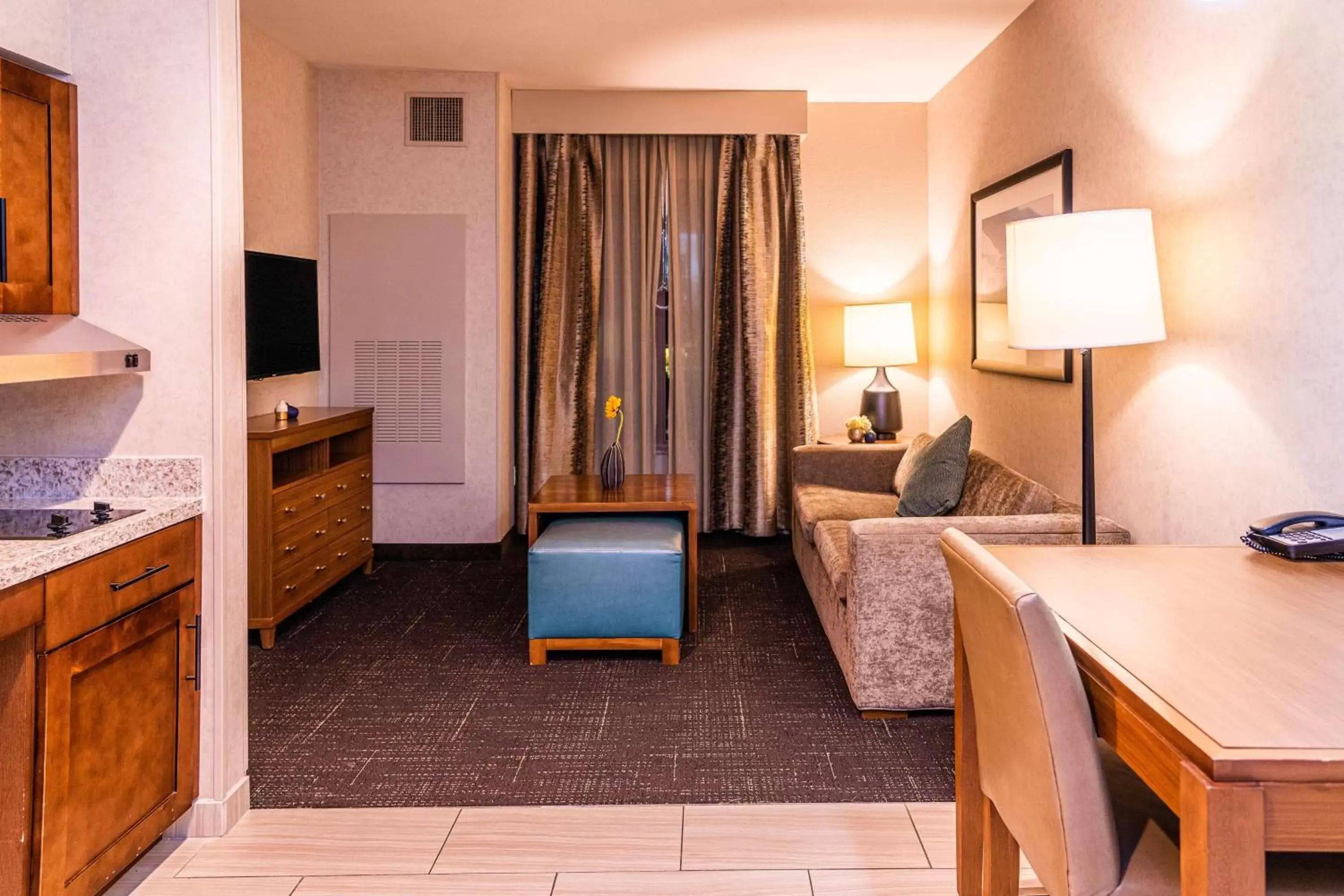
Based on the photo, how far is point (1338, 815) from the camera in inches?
49.8

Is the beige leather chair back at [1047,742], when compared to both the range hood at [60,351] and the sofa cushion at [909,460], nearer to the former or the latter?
the range hood at [60,351]

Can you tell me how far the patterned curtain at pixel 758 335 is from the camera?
654 cm

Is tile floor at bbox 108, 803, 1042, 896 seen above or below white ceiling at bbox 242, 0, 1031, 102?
below

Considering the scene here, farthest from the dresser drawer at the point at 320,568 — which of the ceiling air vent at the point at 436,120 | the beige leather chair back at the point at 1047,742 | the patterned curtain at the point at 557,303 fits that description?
the beige leather chair back at the point at 1047,742

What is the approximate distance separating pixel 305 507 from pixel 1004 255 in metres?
3.17

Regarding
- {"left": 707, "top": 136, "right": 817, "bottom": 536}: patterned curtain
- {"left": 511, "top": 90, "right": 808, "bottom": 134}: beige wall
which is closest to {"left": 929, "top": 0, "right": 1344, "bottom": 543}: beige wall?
{"left": 511, "top": 90, "right": 808, "bottom": 134}: beige wall

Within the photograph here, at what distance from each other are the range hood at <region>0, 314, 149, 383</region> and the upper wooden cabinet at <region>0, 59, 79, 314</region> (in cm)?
6

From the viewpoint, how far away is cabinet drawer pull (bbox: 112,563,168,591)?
232 cm

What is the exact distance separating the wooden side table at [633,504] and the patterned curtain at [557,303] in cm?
150

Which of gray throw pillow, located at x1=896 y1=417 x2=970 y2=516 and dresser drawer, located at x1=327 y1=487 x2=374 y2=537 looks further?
dresser drawer, located at x1=327 y1=487 x2=374 y2=537

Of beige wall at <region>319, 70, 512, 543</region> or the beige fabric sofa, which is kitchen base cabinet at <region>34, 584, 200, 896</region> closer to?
the beige fabric sofa

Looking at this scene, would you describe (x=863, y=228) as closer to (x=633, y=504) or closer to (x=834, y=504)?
(x=834, y=504)

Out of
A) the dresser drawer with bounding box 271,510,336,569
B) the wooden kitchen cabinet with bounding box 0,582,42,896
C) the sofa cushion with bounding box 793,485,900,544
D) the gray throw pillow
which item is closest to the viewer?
the wooden kitchen cabinet with bounding box 0,582,42,896

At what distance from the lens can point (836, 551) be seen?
410cm
